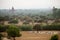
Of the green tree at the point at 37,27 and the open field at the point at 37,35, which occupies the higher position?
the green tree at the point at 37,27

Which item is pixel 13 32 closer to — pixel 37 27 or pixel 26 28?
pixel 26 28

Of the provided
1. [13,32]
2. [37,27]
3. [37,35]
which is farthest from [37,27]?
[13,32]

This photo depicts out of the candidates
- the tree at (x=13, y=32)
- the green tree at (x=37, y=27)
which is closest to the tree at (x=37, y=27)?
the green tree at (x=37, y=27)

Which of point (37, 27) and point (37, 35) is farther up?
point (37, 27)

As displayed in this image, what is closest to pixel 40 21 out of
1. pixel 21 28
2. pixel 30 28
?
pixel 30 28

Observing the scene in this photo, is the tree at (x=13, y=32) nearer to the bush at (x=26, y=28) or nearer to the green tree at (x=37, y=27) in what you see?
the bush at (x=26, y=28)

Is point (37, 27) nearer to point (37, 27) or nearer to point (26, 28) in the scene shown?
point (37, 27)

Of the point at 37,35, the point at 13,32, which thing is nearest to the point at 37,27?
the point at 37,35

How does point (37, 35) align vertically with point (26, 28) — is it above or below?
below

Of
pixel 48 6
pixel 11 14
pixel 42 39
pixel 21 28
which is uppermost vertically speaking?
pixel 48 6

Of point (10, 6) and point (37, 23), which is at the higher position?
point (10, 6)

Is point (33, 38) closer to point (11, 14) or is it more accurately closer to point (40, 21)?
point (40, 21)
